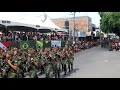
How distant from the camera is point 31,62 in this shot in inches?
559

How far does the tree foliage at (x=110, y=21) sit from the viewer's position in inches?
2272

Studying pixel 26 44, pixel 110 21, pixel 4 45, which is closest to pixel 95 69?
pixel 26 44

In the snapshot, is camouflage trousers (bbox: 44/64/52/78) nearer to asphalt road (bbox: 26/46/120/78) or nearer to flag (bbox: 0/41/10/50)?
asphalt road (bbox: 26/46/120/78)

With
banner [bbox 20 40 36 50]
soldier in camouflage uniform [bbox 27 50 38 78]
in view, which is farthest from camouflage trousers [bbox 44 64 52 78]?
banner [bbox 20 40 36 50]

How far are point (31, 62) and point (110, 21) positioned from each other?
1781 inches

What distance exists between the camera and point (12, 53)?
1302 cm

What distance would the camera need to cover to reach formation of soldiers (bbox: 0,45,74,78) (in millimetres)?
12234

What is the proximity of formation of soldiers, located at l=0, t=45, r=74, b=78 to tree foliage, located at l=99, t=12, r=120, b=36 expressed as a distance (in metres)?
38.1

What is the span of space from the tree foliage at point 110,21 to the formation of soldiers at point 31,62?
1501 inches

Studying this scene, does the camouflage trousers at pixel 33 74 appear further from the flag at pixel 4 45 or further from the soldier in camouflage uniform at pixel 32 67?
the flag at pixel 4 45
